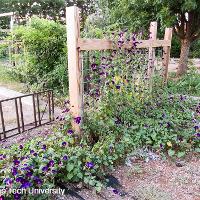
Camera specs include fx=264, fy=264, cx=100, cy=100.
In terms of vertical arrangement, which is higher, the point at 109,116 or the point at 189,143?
the point at 109,116

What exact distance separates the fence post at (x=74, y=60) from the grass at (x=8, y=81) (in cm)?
343

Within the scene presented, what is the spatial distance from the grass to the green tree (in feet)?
10.6

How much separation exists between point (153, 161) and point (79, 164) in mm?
995

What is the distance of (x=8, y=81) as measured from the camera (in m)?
7.10

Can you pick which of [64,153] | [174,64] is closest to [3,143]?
[64,153]

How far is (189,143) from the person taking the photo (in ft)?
10.8

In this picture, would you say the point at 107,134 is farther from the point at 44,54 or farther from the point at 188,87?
the point at 188,87

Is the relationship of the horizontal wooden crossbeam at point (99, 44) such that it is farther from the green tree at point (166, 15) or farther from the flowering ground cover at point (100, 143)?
the green tree at point (166, 15)

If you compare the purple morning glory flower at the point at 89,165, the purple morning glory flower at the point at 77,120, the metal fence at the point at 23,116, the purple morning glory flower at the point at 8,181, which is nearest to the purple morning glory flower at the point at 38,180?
the purple morning glory flower at the point at 8,181

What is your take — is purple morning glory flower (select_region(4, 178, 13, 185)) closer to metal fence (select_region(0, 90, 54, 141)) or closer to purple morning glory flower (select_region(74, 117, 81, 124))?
purple morning glory flower (select_region(74, 117, 81, 124))

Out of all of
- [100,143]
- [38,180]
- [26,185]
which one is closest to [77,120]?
[100,143]

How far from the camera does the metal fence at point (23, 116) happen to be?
333 cm

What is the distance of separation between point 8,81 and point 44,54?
67.8 inches

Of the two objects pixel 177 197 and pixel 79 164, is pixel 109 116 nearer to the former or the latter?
pixel 79 164
